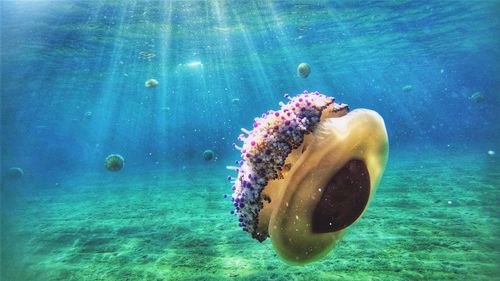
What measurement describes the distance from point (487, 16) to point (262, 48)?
51.6 feet

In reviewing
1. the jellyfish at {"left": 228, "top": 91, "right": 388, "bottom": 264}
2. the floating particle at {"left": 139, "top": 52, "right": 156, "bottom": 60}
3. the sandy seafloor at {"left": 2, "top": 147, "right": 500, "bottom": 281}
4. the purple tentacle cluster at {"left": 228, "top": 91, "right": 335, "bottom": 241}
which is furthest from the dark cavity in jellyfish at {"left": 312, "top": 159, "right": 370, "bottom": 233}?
the floating particle at {"left": 139, "top": 52, "right": 156, "bottom": 60}

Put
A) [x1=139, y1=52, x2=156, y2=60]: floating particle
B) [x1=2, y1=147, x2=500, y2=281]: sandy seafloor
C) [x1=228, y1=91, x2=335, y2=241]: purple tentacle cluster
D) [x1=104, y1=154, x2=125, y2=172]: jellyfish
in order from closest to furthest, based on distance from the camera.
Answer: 1. [x1=228, y1=91, x2=335, y2=241]: purple tentacle cluster
2. [x1=2, y1=147, x2=500, y2=281]: sandy seafloor
3. [x1=104, y1=154, x2=125, y2=172]: jellyfish
4. [x1=139, y1=52, x2=156, y2=60]: floating particle

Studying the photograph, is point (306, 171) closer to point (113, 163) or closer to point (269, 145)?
point (269, 145)

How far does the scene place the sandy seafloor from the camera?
5.11 metres

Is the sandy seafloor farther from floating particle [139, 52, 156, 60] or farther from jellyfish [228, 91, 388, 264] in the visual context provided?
floating particle [139, 52, 156, 60]

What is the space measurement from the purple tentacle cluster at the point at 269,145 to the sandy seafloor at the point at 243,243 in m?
2.97

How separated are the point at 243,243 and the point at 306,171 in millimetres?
4773

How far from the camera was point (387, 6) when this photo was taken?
18281mm

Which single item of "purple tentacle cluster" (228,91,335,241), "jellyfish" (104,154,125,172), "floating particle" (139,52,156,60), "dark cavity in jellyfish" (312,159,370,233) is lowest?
"floating particle" (139,52,156,60)

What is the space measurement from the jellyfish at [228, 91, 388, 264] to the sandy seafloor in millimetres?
2691

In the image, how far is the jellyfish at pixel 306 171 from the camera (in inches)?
92.9

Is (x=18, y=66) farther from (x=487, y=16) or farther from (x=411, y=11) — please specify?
(x=487, y=16)

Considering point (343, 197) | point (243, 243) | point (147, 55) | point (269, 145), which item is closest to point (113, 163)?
point (243, 243)

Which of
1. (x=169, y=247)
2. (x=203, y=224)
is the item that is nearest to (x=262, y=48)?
(x=203, y=224)
